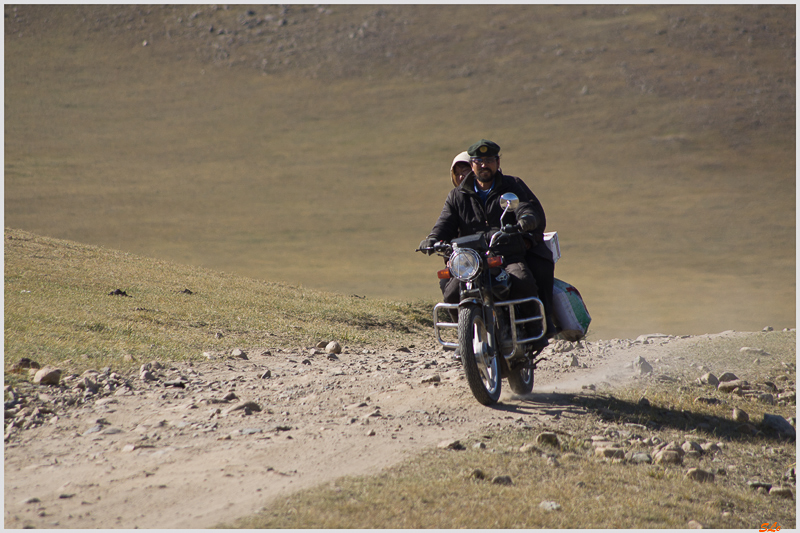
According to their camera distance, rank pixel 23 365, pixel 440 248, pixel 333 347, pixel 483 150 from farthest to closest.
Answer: pixel 333 347, pixel 23 365, pixel 483 150, pixel 440 248

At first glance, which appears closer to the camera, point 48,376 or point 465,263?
point 465,263

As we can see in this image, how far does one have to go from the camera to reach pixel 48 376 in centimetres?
611

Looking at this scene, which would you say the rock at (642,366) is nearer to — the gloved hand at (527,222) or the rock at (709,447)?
the rock at (709,447)

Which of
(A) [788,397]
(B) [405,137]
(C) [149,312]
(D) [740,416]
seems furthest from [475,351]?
(B) [405,137]

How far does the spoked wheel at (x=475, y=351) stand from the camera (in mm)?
5281

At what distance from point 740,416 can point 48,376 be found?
17.0 feet

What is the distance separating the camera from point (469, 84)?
2670 inches

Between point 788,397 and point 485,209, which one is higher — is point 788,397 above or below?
below

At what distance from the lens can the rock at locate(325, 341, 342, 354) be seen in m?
8.54

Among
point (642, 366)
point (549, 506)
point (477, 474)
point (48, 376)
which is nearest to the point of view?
point (549, 506)

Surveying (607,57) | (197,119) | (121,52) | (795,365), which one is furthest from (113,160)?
(795,365)

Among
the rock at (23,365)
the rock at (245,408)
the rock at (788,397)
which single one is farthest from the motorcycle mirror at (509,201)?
the rock at (23,365)

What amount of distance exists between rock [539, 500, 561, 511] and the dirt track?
90 centimetres

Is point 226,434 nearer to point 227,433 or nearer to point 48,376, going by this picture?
point 227,433
